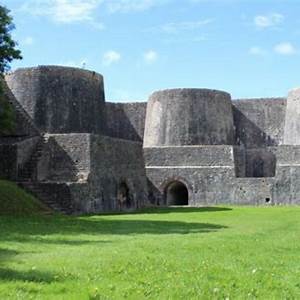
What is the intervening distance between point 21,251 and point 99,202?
15271 mm

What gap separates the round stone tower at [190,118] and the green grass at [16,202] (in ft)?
62.3

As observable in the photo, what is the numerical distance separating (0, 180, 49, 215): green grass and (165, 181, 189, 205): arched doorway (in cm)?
1396

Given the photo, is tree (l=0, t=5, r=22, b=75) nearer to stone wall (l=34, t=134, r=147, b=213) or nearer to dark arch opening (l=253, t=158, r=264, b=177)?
stone wall (l=34, t=134, r=147, b=213)

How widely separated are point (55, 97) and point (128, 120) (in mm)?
11468

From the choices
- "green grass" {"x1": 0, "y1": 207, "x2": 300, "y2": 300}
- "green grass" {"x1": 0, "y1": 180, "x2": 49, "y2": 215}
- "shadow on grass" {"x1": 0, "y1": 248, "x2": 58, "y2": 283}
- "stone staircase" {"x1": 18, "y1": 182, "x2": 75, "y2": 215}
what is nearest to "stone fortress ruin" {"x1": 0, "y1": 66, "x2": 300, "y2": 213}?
"stone staircase" {"x1": 18, "y1": 182, "x2": 75, "y2": 215}

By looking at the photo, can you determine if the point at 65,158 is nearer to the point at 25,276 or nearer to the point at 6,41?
the point at 6,41

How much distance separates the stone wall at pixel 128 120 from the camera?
45.4 meters

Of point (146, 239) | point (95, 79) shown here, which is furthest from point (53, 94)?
point (146, 239)

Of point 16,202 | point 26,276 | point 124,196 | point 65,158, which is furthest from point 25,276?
point 124,196

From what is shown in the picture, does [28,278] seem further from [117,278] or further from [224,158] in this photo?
[224,158]

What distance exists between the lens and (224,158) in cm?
3528

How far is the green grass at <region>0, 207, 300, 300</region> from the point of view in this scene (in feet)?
24.7

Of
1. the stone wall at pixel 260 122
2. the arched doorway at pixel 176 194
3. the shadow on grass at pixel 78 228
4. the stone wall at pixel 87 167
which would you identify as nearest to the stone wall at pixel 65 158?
the stone wall at pixel 87 167

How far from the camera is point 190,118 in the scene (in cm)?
4094
